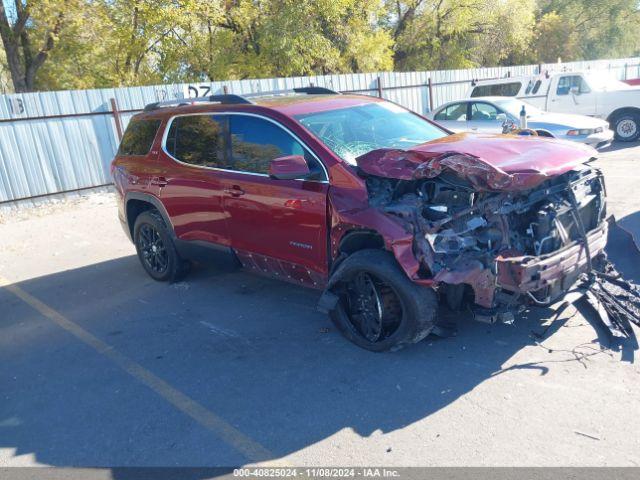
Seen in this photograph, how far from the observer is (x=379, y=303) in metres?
4.14

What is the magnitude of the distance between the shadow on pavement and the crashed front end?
0.58 metres

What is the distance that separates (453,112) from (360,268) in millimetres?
9302

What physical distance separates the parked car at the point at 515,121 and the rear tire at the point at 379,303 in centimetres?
727

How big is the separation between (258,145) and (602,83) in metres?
12.6

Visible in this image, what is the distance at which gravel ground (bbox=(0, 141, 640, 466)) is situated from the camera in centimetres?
320

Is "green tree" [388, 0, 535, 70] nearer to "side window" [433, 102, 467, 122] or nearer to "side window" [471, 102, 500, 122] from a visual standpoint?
"side window" [433, 102, 467, 122]

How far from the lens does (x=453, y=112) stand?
12406 mm

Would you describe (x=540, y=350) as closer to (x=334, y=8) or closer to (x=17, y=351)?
(x=17, y=351)

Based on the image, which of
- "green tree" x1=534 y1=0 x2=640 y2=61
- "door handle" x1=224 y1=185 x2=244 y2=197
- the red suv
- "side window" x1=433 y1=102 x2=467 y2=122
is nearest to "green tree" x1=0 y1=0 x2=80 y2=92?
"side window" x1=433 y1=102 x2=467 y2=122

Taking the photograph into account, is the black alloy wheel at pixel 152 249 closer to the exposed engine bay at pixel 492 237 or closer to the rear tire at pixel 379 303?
the rear tire at pixel 379 303

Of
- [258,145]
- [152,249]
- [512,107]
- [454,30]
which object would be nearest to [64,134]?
[152,249]

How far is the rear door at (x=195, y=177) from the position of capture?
208 inches

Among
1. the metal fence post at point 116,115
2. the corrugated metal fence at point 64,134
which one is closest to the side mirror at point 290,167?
the corrugated metal fence at point 64,134

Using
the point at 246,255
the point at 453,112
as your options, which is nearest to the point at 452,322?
the point at 246,255
